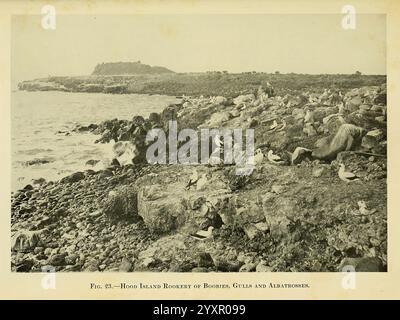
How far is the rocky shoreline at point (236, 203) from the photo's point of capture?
7.70 feet

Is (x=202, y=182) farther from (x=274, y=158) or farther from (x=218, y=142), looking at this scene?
(x=274, y=158)

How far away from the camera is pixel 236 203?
2363mm

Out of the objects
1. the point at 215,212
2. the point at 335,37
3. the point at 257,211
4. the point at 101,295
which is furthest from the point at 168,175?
the point at 335,37

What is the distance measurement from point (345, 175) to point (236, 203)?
55cm

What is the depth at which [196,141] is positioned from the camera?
7.93 feet

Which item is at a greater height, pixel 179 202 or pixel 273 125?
pixel 273 125

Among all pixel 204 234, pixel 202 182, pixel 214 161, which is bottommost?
pixel 204 234

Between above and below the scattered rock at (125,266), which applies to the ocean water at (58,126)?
above

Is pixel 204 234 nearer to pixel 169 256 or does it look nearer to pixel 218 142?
pixel 169 256

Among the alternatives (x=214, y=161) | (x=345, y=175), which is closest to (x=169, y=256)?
(x=214, y=161)

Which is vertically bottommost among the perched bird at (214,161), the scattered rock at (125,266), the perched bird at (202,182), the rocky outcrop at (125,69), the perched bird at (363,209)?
the scattered rock at (125,266)

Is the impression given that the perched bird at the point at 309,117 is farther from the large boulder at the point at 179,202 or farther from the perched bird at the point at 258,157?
the large boulder at the point at 179,202

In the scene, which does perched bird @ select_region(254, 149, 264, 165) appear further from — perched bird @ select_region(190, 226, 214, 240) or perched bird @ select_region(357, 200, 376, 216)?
perched bird @ select_region(357, 200, 376, 216)

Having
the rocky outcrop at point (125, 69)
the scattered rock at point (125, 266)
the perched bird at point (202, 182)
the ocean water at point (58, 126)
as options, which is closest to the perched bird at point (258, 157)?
the perched bird at point (202, 182)
